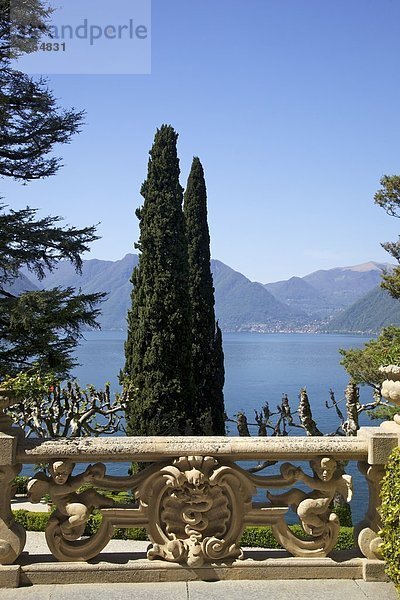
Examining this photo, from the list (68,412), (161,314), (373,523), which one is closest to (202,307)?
(161,314)

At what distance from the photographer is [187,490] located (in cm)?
419

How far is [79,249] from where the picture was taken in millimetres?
17703

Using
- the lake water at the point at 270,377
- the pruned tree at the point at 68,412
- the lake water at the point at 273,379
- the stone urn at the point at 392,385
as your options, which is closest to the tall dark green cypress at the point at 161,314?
the pruned tree at the point at 68,412

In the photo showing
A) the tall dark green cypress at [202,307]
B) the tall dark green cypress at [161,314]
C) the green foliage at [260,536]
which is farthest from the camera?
the tall dark green cypress at [202,307]

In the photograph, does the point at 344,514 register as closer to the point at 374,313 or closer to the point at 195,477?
the point at 195,477

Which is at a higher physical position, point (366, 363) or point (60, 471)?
point (60, 471)

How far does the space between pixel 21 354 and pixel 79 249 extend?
135 inches

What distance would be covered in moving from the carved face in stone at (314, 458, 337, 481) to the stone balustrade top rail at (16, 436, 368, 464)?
0.05 meters

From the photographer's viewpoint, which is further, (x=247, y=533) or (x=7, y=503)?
(x=247, y=533)

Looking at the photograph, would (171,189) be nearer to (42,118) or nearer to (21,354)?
(42,118)

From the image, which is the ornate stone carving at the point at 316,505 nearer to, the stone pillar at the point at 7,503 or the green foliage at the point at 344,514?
the stone pillar at the point at 7,503

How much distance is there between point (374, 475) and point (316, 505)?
0.45 meters

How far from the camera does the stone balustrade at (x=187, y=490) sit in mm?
4148

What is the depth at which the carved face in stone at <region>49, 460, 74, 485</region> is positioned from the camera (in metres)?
4.13
